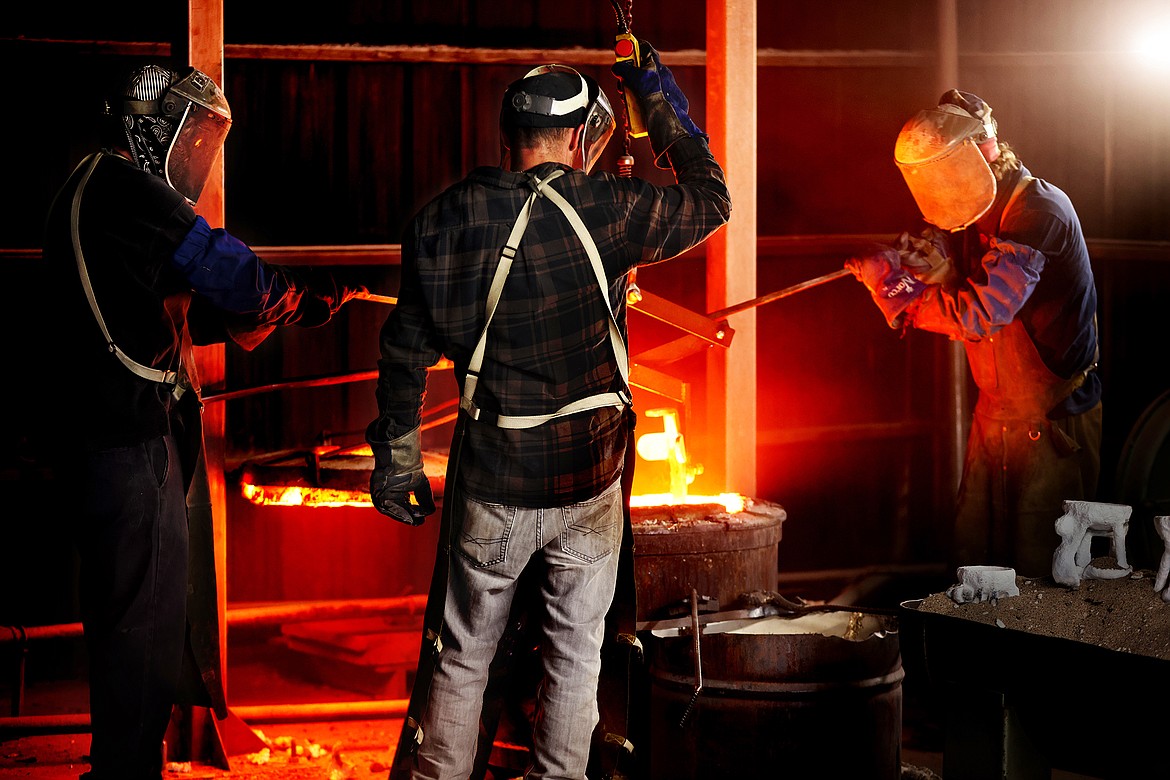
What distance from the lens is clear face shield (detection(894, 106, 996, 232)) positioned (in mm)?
4508

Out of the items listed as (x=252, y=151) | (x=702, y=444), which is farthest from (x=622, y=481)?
(x=252, y=151)

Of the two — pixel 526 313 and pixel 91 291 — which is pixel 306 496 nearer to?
pixel 91 291

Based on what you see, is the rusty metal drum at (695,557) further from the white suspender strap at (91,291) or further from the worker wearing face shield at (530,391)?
the white suspender strap at (91,291)

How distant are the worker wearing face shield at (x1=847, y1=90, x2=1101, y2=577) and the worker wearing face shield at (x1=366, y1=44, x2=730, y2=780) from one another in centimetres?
148

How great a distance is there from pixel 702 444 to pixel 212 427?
2875 millimetres

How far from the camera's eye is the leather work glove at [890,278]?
15.2ft

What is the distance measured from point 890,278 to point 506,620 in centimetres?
227

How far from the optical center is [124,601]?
142 inches

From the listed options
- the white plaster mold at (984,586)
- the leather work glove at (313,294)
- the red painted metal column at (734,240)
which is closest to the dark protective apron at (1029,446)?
the red painted metal column at (734,240)

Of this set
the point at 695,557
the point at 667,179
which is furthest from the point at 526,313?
the point at 667,179

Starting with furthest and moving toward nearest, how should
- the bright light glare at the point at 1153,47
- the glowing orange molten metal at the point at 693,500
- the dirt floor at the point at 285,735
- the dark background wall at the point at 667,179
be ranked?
the bright light glare at the point at 1153,47 < the dark background wall at the point at 667,179 < the dirt floor at the point at 285,735 < the glowing orange molten metal at the point at 693,500

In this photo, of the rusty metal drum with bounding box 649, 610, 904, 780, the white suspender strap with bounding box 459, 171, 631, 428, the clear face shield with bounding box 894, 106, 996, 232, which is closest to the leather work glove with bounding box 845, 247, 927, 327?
the clear face shield with bounding box 894, 106, 996, 232

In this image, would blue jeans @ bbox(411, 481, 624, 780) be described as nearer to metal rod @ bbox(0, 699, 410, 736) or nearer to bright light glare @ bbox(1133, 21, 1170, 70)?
metal rod @ bbox(0, 699, 410, 736)

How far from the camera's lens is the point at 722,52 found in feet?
15.9
